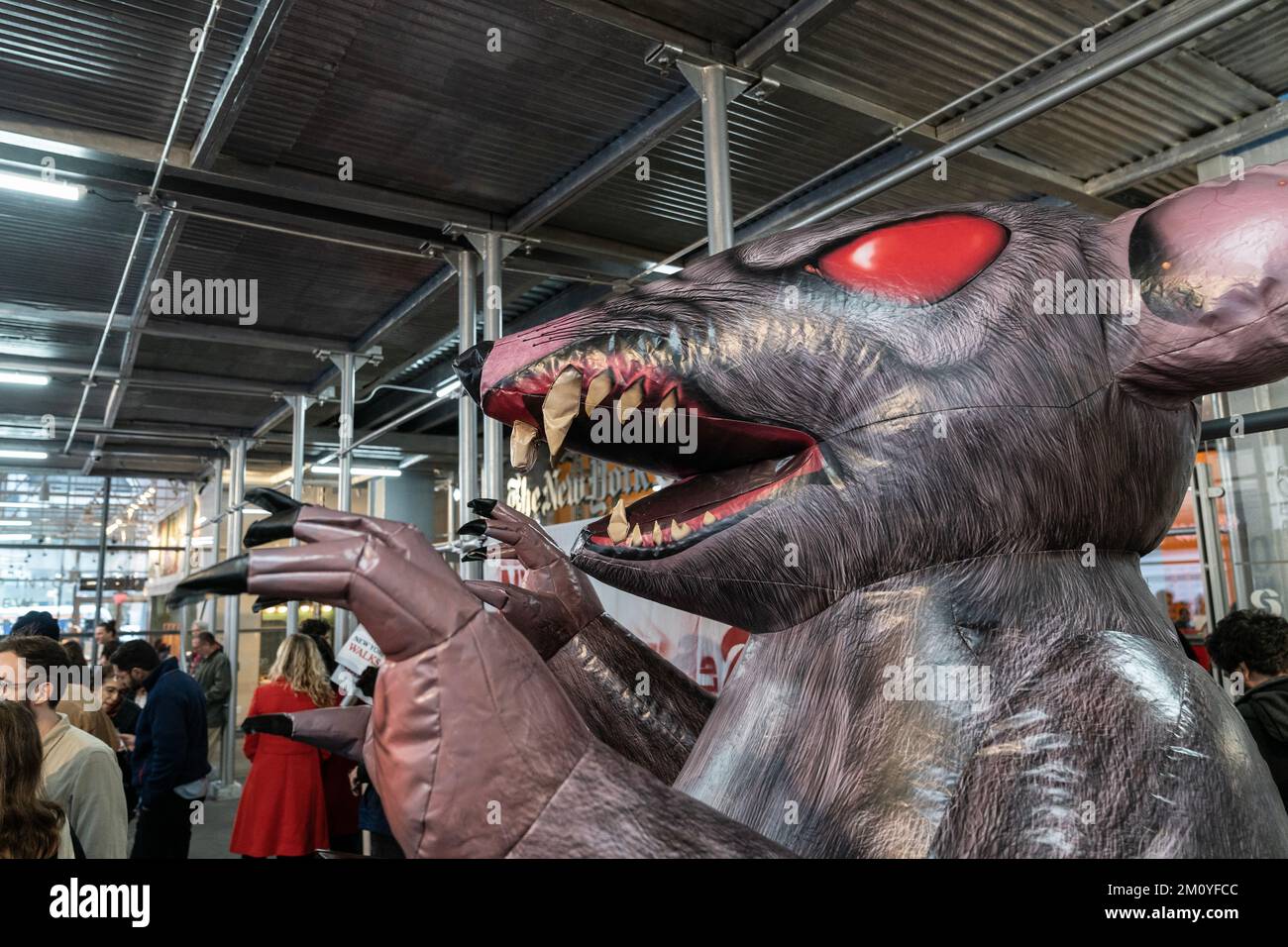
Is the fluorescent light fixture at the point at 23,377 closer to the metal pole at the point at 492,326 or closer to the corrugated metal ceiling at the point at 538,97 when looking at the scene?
the corrugated metal ceiling at the point at 538,97

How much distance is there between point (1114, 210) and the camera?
5.88 metres

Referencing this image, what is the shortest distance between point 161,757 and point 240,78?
10.7ft

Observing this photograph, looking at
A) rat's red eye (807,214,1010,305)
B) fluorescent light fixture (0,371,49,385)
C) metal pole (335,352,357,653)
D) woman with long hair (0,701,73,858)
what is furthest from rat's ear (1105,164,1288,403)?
fluorescent light fixture (0,371,49,385)

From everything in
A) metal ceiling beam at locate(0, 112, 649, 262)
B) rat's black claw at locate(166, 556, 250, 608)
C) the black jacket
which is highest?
metal ceiling beam at locate(0, 112, 649, 262)

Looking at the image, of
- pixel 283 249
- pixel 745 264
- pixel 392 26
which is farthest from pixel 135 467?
pixel 745 264

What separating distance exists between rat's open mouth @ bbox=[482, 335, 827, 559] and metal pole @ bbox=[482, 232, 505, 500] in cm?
342

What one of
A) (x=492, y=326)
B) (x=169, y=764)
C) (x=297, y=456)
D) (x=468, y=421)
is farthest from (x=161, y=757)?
(x=297, y=456)

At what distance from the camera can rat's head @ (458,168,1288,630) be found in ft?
3.26

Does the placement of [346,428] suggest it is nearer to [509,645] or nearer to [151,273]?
[151,273]

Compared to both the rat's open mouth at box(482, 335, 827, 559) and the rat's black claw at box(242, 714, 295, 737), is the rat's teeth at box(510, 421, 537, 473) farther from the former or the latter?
the rat's black claw at box(242, 714, 295, 737)

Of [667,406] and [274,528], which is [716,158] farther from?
[274,528]

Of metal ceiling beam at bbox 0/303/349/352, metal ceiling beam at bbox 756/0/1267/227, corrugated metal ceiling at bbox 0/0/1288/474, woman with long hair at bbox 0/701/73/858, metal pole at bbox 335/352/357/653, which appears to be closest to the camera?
woman with long hair at bbox 0/701/73/858

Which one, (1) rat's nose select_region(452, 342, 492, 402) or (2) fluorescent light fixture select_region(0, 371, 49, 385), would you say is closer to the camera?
(1) rat's nose select_region(452, 342, 492, 402)
